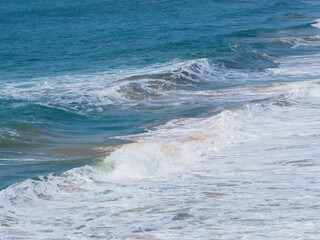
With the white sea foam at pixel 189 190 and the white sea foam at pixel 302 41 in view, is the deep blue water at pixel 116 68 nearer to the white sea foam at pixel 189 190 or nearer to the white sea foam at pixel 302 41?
the white sea foam at pixel 302 41

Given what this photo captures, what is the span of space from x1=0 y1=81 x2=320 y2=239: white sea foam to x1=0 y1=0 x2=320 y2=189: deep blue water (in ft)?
3.06

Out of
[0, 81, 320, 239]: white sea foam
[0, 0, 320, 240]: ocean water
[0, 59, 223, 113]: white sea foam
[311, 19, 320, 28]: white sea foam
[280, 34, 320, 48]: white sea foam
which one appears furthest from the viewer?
[311, 19, 320, 28]: white sea foam

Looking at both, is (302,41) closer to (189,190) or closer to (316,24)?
(316,24)

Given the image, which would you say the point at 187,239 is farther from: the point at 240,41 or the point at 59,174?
the point at 240,41

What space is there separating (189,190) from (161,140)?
3.31m

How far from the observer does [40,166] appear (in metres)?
11.1

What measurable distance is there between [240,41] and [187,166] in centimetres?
2055

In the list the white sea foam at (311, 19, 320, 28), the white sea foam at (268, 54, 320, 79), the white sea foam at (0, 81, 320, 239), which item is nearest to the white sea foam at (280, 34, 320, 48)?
the white sea foam at (268, 54, 320, 79)

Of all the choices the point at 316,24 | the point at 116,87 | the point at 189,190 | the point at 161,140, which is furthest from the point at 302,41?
the point at 189,190

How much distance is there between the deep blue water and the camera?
1327 centimetres

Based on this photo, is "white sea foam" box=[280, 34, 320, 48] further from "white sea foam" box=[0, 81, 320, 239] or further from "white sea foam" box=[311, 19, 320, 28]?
"white sea foam" box=[0, 81, 320, 239]

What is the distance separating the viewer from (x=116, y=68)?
78.0 feet

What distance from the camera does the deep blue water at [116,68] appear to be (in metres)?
13.3

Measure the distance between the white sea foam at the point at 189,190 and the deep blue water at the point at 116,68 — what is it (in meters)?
0.93
